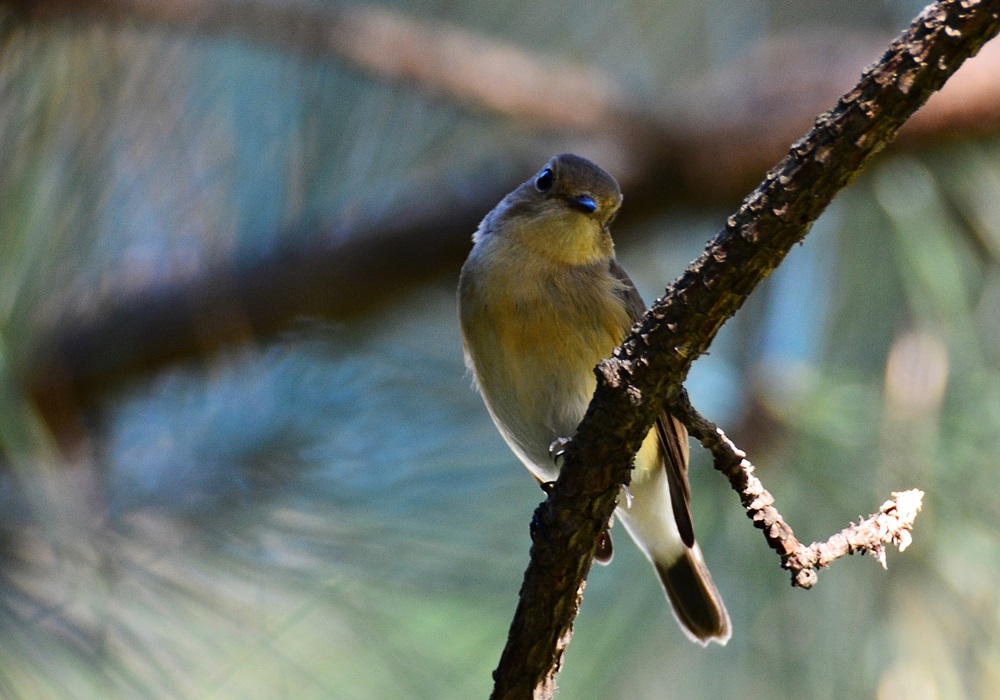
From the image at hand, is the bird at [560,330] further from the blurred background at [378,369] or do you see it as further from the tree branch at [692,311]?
the tree branch at [692,311]

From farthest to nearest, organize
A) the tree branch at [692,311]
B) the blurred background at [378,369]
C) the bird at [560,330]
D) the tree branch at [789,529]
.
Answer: the bird at [560,330] < the blurred background at [378,369] < the tree branch at [789,529] < the tree branch at [692,311]

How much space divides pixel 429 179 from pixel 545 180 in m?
0.79

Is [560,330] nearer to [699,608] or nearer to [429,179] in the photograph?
[699,608]

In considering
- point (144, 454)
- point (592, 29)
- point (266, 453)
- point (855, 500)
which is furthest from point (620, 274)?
point (592, 29)

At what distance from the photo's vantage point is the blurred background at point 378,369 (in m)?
2.66

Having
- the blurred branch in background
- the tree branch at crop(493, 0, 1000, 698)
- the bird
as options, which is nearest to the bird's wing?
the bird

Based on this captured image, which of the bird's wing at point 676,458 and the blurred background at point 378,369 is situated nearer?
the blurred background at point 378,369

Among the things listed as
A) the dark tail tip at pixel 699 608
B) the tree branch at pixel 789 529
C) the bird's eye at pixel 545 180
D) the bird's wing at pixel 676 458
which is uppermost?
the bird's eye at pixel 545 180

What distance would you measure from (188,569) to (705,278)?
147cm

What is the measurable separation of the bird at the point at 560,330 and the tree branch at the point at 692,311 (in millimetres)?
1015

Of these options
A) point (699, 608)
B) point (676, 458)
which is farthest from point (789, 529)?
point (699, 608)

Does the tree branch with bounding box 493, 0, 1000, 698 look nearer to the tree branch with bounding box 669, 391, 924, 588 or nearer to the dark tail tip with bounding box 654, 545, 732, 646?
the tree branch with bounding box 669, 391, 924, 588

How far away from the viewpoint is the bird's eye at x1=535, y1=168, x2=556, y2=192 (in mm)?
3533

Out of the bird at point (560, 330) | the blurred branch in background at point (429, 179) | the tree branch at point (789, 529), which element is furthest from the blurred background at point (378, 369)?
→ the tree branch at point (789, 529)
